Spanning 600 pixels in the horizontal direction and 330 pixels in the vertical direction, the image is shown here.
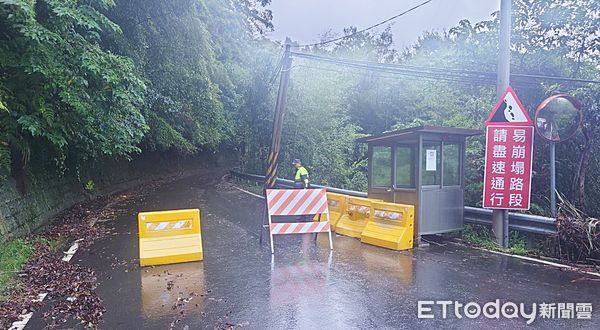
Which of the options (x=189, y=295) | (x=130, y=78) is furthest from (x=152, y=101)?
(x=189, y=295)

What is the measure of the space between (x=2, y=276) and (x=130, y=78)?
4.66 meters

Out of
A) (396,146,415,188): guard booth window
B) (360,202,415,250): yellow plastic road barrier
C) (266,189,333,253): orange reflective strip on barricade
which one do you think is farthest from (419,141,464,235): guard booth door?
(266,189,333,253): orange reflective strip on barricade

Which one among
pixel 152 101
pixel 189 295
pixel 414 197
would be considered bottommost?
pixel 189 295

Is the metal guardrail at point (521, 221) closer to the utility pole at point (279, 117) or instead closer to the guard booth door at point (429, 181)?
the guard booth door at point (429, 181)

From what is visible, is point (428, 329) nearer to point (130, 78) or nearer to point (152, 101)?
point (130, 78)

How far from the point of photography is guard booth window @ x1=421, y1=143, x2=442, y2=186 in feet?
32.2

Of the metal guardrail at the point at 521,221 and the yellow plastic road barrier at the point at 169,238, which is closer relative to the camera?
the yellow plastic road barrier at the point at 169,238

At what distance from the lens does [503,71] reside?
928cm

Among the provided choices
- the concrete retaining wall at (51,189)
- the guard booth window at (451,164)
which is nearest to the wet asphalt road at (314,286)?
the guard booth window at (451,164)

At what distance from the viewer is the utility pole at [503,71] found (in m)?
9.10

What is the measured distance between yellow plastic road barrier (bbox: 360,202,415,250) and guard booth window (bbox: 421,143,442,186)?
0.98 metres

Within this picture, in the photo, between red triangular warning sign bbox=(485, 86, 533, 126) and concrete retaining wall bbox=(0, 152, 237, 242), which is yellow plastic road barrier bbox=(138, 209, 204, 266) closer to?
concrete retaining wall bbox=(0, 152, 237, 242)

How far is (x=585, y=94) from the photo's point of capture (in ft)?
34.2

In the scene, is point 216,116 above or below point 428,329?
above
